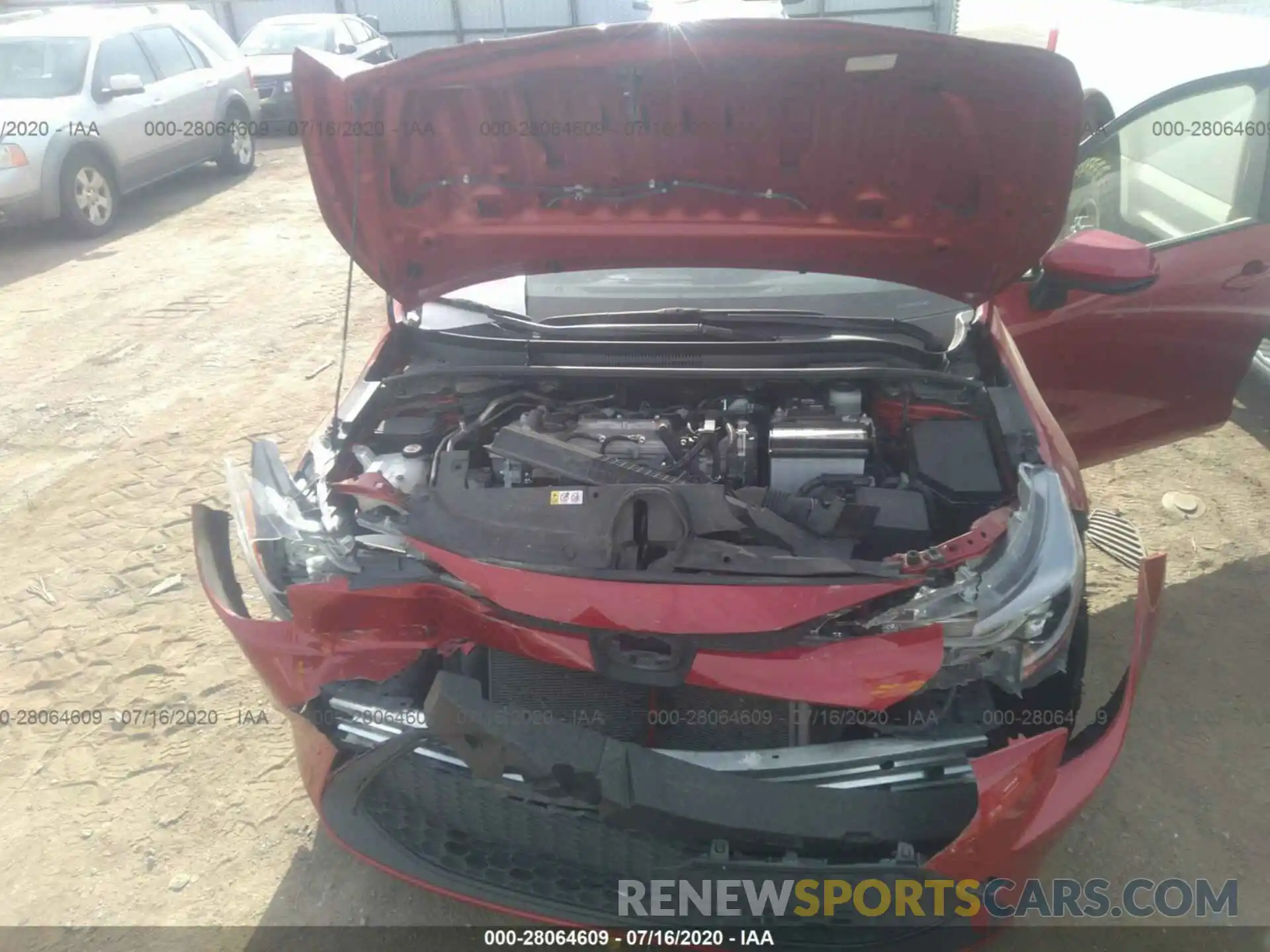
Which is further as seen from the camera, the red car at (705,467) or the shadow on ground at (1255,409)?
the shadow on ground at (1255,409)

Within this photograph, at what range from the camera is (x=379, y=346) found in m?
2.69

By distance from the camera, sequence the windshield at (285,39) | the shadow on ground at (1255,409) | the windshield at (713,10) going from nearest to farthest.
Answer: the windshield at (713,10), the shadow on ground at (1255,409), the windshield at (285,39)

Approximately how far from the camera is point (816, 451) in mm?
2197

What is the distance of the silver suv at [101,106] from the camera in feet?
23.5

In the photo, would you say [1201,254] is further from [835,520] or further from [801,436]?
[835,520]

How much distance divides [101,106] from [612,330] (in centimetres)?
724

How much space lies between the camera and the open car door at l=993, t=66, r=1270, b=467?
3.05 metres

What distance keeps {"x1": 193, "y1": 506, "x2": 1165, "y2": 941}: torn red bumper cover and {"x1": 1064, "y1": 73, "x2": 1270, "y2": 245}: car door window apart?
2.17 metres

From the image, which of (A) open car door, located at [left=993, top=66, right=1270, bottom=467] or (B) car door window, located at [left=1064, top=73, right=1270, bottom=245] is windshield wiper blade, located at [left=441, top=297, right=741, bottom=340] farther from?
(B) car door window, located at [left=1064, top=73, right=1270, bottom=245]

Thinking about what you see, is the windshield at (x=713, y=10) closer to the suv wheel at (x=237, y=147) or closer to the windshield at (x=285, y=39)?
the suv wheel at (x=237, y=147)

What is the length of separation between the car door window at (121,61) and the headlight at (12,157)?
1.06 meters

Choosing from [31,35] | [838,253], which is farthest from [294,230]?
[838,253]

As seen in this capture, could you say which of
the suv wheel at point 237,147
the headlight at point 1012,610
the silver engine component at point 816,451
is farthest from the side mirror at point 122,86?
the headlight at point 1012,610

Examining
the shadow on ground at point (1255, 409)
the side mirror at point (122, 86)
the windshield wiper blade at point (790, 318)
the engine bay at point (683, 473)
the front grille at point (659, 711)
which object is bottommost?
the shadow on ground at point (1255, 409)
